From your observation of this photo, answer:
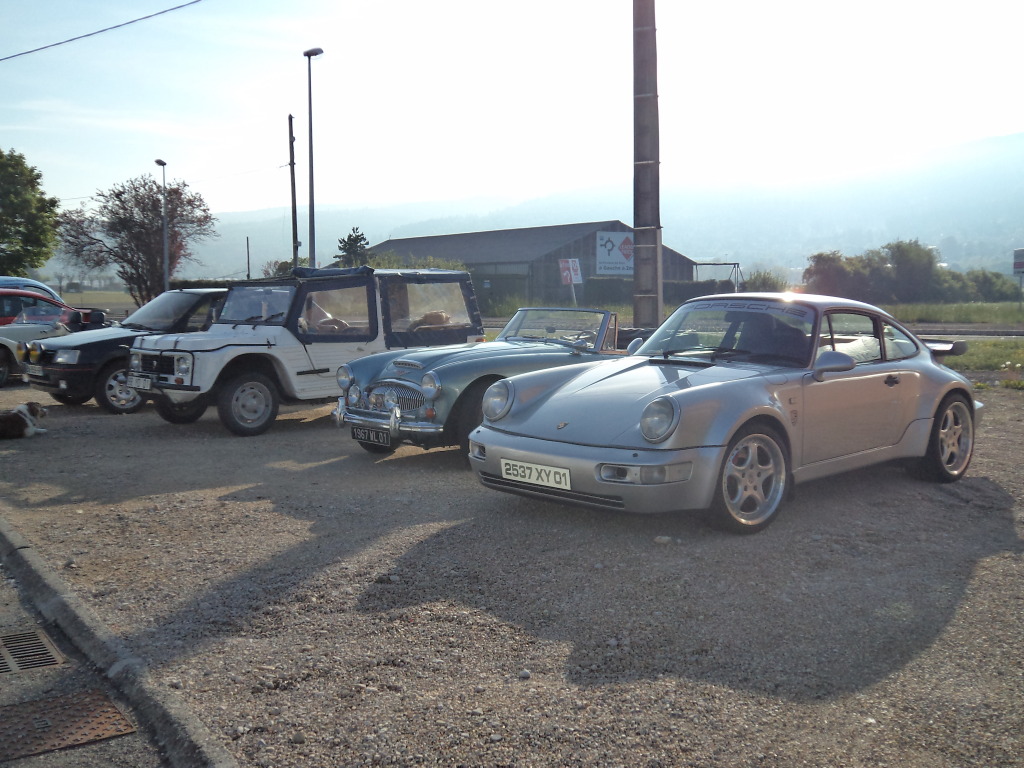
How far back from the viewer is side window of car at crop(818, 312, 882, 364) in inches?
248

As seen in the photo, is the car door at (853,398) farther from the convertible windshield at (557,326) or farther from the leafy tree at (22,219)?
the leafy tree at (22,219)

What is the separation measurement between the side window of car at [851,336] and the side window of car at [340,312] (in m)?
5.69

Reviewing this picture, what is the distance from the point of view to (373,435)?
26.3 ft

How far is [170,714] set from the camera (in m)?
3.27

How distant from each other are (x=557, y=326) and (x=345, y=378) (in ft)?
6.78

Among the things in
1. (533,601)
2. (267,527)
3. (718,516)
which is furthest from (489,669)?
(267,527)

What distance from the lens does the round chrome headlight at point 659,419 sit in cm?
526

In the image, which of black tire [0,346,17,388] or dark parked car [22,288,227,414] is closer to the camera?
dark parked car [22,288,227,414]

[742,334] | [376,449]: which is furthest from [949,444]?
[376,449]

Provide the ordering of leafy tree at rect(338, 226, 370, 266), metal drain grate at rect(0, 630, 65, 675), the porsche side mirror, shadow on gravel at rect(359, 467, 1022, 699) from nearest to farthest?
1. shadow on gravel at rect(359, 467, 1022, 699)
2. metal drain grate at rect(0, 630, 65, 675)
3. the porsche side mirror
4. leafy tree at rect(338, 226, 370, 266)

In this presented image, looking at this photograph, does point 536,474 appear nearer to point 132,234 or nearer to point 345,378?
point 345,378

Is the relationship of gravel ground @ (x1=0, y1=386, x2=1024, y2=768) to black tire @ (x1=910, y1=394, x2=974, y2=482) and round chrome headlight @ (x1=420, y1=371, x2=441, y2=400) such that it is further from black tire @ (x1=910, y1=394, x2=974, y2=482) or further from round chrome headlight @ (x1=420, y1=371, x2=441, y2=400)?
round chrome headlight @ (x1=420, y1=371, x2=441, y2=400)

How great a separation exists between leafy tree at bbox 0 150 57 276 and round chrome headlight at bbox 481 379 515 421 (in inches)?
1663

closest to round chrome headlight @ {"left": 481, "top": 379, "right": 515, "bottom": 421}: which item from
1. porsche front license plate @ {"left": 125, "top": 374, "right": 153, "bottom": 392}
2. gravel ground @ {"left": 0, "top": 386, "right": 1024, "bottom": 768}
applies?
gravel ground @ {"left": 0, "top": 386, "right": 1024, "bottom": 768}
